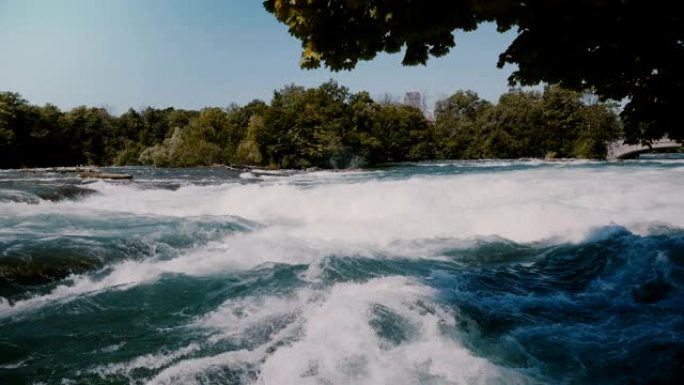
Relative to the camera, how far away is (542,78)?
4113mm

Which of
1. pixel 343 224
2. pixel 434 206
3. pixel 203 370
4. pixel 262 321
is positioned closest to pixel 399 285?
pixel 262 321

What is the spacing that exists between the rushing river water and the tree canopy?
295cm

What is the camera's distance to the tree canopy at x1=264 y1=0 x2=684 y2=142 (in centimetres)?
322

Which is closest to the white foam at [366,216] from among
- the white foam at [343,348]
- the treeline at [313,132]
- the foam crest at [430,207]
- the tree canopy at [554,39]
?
the foam crest at [430,207]

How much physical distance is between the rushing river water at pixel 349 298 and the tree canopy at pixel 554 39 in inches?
116

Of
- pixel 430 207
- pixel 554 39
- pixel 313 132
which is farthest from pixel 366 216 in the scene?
pixel 313 132

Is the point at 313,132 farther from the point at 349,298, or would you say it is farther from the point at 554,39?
the point at 554,39

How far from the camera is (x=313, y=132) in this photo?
47.4 m

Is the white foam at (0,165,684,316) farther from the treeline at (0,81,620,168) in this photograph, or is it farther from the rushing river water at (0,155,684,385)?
the treeline at (0,81,620,168)

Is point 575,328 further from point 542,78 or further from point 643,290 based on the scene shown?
point 542,78

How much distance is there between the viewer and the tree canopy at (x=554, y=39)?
3.22 metres

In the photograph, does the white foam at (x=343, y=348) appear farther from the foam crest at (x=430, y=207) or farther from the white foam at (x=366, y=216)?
the foam crest at (x=430, y=207)

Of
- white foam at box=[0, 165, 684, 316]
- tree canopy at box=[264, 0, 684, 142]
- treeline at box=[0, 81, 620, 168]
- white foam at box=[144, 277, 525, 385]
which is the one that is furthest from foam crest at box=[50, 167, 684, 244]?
treeline at box=[0, 81, 620, 168]

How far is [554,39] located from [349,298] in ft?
14.5
